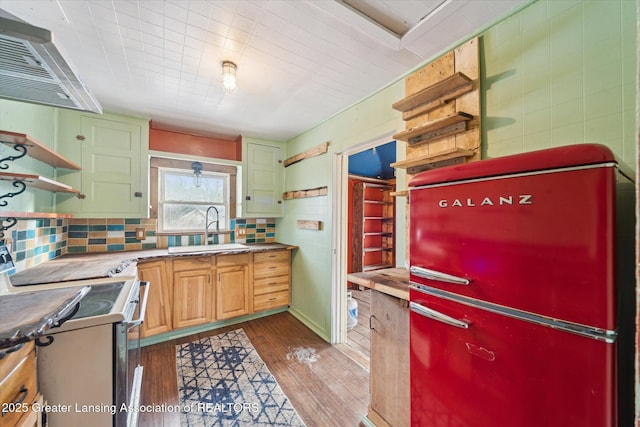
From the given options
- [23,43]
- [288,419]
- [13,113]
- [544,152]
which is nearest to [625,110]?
[544,152]

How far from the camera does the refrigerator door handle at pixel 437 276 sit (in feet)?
2.95

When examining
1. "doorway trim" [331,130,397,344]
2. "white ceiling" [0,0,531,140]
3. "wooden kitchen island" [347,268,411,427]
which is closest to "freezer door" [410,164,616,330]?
"wooden kitchen island" [347,268,411,427]

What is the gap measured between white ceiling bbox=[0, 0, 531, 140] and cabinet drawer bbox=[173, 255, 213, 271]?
1597mm

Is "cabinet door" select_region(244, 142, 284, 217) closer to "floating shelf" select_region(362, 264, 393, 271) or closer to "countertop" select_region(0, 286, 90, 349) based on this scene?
"countertop" select_region(0, 286, 90, 349)

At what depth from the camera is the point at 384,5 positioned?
48.8 inches

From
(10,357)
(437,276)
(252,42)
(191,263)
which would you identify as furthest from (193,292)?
(437,276)

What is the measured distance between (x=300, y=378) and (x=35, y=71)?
2384mm

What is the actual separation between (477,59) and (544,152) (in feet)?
A: 3.09

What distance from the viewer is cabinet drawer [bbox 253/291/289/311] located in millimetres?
3016

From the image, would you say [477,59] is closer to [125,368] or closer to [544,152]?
[544,152]

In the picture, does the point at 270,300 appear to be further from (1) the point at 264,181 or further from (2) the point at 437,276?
(2) the point at 437,276

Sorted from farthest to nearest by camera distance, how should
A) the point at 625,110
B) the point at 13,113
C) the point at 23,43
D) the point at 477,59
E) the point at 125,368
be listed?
the point at 13,113, the point at 477,59, the point at 125,368, the point at 625,110, the point at 23,43

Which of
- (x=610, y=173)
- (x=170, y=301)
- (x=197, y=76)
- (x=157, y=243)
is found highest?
(x=197, y=76)

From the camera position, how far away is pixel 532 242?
2.45 ft
